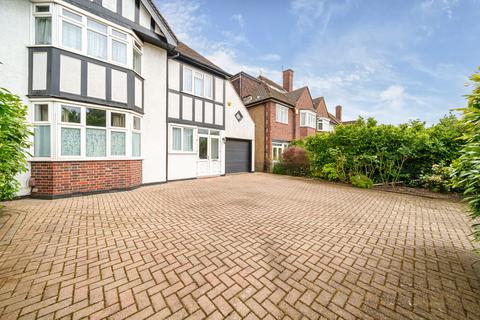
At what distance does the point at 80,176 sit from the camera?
6277 millimetres

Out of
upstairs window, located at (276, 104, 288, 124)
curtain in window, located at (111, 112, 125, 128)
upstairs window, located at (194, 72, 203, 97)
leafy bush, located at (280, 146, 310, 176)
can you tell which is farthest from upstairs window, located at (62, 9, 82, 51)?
upstairs window, located at (276, 104, 288, 124)

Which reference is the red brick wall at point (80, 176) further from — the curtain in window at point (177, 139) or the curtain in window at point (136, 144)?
the curtain in window at point (177, 139)

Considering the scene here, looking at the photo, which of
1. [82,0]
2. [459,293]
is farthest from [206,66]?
[459,293]

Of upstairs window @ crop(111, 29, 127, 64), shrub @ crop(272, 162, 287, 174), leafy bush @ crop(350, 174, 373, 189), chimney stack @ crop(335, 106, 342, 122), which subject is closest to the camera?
upstairs window @ crop(111, 29, 127, 64)

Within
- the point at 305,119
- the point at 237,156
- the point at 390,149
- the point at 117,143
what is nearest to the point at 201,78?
the point at 237,156

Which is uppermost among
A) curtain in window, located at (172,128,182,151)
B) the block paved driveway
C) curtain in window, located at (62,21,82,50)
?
curtain in window, located at (62,21,82,50)

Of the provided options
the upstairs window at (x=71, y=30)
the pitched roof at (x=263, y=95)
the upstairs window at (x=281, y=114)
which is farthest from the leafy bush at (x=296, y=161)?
the upstairs window at (x=71, y=30)

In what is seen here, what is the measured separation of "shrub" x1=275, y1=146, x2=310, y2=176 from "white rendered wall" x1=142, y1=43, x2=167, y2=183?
823cm

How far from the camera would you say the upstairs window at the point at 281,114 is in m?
16.0

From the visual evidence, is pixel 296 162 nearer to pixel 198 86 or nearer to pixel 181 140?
pixel 181 140

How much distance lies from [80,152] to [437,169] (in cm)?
1412

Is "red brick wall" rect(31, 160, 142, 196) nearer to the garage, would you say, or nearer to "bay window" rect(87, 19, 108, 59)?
"bay window" rect(87, 19, 108, 59)

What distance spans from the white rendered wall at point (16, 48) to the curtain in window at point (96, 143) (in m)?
1.69

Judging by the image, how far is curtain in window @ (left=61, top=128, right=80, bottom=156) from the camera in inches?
238
